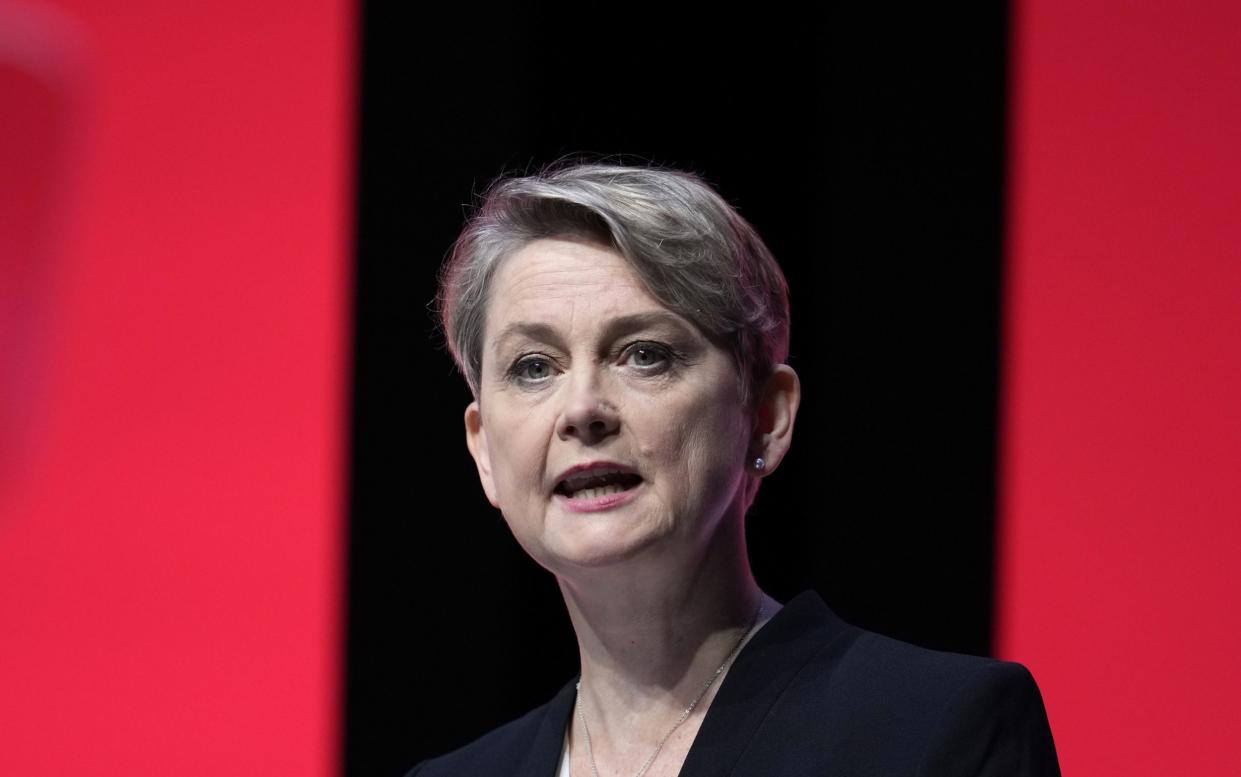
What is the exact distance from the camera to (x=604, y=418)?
5.49 ft

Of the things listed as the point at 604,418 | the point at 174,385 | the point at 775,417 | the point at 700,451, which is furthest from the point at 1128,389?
the point at 174,385

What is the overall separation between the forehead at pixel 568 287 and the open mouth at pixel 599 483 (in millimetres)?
163

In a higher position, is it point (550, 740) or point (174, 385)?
point (174, 385)

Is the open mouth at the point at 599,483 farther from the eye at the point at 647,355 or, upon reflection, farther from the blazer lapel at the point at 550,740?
the blazer lapel at the point at 550,740

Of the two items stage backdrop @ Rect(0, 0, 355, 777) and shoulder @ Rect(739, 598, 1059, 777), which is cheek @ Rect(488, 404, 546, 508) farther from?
stage backdrop @ Rect(0, 0, 355, 777)

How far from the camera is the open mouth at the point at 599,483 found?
5.51 feet

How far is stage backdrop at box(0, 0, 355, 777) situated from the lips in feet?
2.80

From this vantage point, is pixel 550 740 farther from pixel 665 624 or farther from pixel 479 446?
pixel 479 446

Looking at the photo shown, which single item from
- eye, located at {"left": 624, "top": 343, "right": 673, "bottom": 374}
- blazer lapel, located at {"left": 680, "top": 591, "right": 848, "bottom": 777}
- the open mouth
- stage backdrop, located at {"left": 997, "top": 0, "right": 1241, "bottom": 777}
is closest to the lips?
the open mouth

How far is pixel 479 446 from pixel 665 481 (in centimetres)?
34

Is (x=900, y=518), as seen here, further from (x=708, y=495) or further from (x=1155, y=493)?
(x=708, y=495)

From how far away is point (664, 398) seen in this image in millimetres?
1696

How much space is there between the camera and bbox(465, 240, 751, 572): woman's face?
5.48 ft

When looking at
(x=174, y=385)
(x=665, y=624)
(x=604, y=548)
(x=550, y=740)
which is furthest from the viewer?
(x=174, y=385)
